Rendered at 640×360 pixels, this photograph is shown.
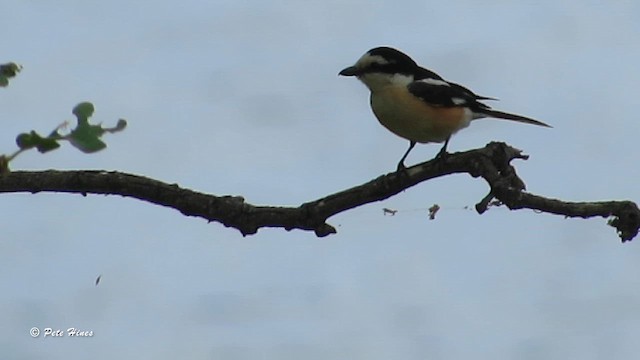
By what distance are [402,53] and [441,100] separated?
1.07 ft

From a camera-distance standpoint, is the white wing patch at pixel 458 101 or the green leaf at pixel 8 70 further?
the white wing patch at pixel 458 101

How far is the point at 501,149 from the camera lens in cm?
246

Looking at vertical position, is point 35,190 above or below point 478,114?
below

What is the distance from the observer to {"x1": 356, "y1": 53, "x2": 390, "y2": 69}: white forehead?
415cm

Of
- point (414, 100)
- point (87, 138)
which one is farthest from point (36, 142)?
point (414, 100)

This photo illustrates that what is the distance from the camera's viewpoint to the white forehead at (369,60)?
4148 mm

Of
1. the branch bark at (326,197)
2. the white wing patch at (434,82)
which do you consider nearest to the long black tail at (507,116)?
the white wing patch at (434,82)

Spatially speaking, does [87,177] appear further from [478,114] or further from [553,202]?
[478,114]

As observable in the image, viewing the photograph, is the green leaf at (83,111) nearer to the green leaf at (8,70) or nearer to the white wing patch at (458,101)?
the green leaf at (8,70)

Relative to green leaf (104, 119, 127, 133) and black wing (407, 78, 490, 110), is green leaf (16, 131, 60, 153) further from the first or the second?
black wing (407, 78, 490, 110)

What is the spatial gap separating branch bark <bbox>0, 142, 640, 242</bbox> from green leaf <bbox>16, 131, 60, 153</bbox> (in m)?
0.70

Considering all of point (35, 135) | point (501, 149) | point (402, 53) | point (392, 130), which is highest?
point (402, 53)

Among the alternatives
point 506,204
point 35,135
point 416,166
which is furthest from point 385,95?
point 35,135

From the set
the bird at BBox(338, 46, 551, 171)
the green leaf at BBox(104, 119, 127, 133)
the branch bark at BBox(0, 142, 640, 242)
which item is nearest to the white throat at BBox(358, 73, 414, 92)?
the bird at BBox(338, 46, 551, 171)
